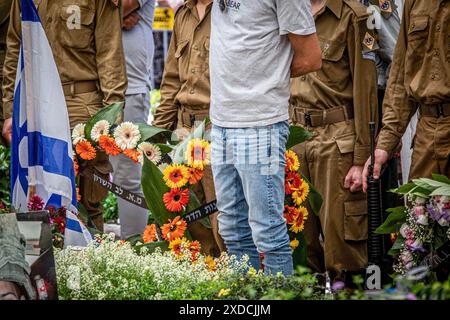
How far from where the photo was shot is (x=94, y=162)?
22.1ft

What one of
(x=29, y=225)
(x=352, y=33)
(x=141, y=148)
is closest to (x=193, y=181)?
(x=141, y=148)

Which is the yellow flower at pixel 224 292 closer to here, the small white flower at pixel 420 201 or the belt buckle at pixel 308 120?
the small white flower at pixel 420 201

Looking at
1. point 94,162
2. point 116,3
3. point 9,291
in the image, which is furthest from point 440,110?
point 9,291

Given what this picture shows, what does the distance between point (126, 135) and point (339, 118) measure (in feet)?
4.23

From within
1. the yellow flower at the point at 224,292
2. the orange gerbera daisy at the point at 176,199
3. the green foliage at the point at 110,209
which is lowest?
the green foliage at the point at 110,209

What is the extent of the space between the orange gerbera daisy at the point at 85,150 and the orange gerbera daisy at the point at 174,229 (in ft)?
2.71

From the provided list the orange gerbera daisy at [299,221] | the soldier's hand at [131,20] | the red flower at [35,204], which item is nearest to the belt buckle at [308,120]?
the orange gerbera daisy at [299,221]

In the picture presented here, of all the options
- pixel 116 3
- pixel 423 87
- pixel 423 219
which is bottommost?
pixel 423 219

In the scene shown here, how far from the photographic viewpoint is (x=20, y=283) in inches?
162

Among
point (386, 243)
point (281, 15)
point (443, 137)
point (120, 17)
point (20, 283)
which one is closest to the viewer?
point (20, 283)

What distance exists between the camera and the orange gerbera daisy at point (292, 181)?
5.87 meters

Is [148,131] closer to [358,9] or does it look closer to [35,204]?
[35,204]

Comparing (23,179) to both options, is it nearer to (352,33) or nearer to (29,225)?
(29,225)

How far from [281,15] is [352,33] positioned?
1449 mm
